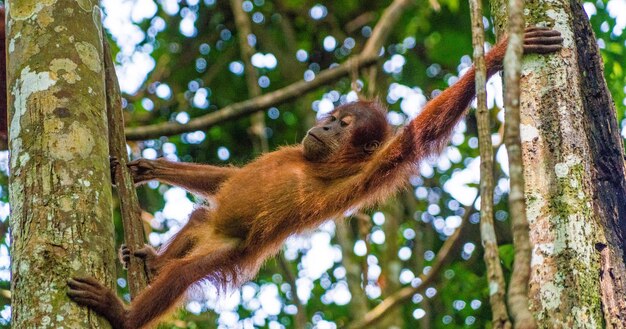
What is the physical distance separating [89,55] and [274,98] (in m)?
4.81

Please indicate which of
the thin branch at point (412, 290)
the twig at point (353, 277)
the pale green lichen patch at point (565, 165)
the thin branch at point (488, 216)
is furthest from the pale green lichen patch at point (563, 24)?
the twig at point (353, 277)

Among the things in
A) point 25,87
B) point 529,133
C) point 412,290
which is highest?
point 25,87

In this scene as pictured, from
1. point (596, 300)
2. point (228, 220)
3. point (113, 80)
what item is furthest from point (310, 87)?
point (596, 300)

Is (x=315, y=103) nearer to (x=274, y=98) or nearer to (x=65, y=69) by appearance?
(x=274, y=98)

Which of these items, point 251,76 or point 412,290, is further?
point 251,76

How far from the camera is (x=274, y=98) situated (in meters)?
8.83

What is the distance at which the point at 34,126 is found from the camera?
12.4 ft

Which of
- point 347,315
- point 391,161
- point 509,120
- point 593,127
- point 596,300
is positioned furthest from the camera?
point 347,315

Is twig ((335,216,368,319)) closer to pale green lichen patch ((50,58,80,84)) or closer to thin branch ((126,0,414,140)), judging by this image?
thin branch ((126,0,414,140))

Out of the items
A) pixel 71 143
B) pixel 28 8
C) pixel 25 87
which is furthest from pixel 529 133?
pixel 28 8

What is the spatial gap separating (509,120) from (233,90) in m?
8.55

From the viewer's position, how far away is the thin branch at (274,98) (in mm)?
8344

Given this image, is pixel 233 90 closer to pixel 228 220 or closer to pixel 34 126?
pixel 228 220

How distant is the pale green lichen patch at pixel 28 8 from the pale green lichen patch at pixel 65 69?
309mm
